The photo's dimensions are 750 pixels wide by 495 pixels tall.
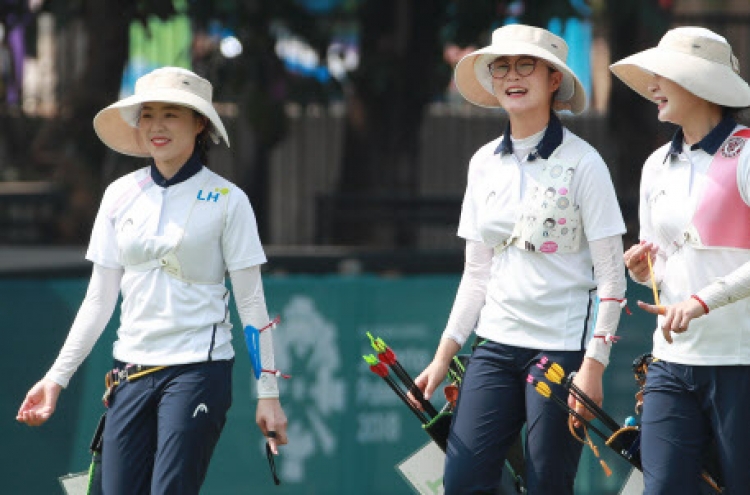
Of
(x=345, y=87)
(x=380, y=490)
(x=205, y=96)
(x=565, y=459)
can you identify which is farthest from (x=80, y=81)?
(x=565, y=459)

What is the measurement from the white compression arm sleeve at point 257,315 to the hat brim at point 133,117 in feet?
1.57

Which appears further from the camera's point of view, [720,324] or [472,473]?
[472,473]

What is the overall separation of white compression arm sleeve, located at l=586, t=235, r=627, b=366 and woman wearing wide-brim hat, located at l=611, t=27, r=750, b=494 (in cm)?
10

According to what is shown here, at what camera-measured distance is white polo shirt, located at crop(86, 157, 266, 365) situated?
523 centimetres

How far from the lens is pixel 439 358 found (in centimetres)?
563

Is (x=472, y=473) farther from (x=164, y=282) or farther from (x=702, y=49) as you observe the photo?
(x=702, y=49)

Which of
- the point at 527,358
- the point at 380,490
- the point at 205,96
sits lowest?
the point at 380,490

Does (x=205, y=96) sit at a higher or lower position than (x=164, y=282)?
higher

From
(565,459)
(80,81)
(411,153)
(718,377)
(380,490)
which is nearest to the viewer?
(718,377)

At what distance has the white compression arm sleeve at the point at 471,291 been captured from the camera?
18.3 ft

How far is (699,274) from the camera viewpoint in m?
5.00

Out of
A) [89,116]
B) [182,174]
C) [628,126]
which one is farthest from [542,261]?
[628,126]

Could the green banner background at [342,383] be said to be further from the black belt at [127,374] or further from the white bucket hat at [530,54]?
the white bucket hat at [530,54]

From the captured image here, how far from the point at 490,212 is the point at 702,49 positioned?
Result: 0.88m
